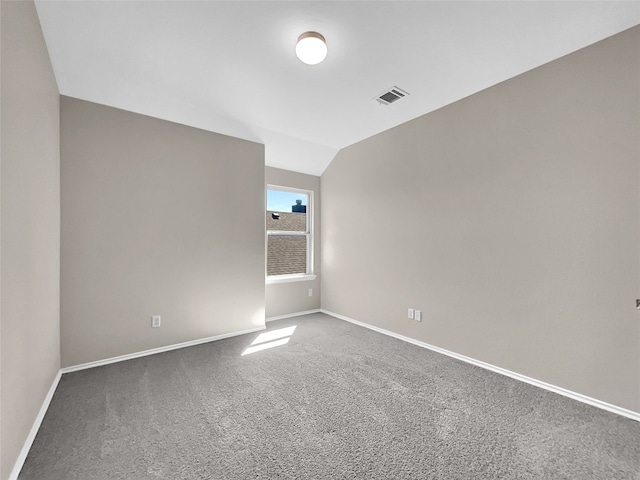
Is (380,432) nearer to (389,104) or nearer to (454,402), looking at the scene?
(454,402)

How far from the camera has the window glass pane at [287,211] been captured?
14.3ft

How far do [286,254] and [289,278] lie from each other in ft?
1.30

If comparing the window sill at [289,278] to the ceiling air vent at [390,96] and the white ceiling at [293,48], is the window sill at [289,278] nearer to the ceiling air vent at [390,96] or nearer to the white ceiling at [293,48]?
the white ceiling at [293,48]

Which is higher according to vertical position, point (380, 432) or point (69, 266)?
point (69, 266)

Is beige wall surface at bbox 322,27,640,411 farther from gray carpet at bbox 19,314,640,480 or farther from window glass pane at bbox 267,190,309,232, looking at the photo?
window glass pane at bbox 267,190,309,232

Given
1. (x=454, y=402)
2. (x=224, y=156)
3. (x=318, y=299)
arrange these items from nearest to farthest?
1. (x=454, y=402)
2. (x=224, y=156)
3. (x=318, y=299)

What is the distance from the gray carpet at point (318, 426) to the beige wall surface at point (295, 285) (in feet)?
5.01

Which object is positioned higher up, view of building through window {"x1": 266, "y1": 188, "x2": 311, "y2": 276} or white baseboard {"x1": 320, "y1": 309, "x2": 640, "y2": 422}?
view of building through window {"x1": 266, "y1": 188, "x2": 311, "y2": 276}

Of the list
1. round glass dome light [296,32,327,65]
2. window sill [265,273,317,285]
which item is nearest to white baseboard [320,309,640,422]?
window sill [265,273,317,285]

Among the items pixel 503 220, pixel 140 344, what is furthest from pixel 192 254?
pixel 503 220

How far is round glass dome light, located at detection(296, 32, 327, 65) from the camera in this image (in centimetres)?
199

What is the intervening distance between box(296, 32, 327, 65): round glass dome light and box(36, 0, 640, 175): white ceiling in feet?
0.18

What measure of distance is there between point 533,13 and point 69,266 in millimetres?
4149

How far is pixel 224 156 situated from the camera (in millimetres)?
3500
